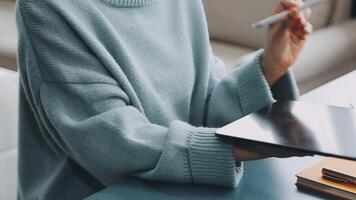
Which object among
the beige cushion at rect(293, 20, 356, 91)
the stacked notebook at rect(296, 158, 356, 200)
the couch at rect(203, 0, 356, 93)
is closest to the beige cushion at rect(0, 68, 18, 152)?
the stacked notebook at rect(296, 158, 356, 200)

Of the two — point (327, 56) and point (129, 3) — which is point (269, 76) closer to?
point (129, 3)

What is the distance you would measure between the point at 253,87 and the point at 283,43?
77 mm

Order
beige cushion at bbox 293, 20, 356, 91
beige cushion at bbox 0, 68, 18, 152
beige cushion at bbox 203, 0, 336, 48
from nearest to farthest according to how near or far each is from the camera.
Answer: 1. beige cushion at bbox 0, 68, 18, 152
2. beige cushion at bbox 293, 20, 356, 91
3. beige cushion at bbox 203, 0, 336, 48

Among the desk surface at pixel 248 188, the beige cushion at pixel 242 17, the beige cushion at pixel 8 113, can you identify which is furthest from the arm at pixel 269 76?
the beige cushion at pixel 242 17

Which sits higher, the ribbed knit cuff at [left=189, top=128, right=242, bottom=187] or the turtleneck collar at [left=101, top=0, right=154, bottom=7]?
the turtleneck collar at [left=101, top=0, right=154, bottom=7]

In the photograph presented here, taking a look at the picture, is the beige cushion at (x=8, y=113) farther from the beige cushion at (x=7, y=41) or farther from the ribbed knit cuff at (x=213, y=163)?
the beige cushion at (x=7, y=41)

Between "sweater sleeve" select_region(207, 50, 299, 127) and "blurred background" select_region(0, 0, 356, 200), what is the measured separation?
0.81 metres

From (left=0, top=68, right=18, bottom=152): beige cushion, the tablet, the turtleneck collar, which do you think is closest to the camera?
the tablet

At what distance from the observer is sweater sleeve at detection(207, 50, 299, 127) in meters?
0.81

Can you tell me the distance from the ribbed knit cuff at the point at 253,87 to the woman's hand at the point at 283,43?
0.05 ft

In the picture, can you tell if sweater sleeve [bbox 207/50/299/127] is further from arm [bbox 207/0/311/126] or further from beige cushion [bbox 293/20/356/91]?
beige cushion [bbox 293/20/356/91]

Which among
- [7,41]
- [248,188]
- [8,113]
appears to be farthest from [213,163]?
[7,41]

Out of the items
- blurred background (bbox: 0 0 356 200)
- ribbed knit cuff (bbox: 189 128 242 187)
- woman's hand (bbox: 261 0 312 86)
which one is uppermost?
woman's hand (bbox: 261 0 312 86)

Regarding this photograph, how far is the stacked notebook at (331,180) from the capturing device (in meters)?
0.65
